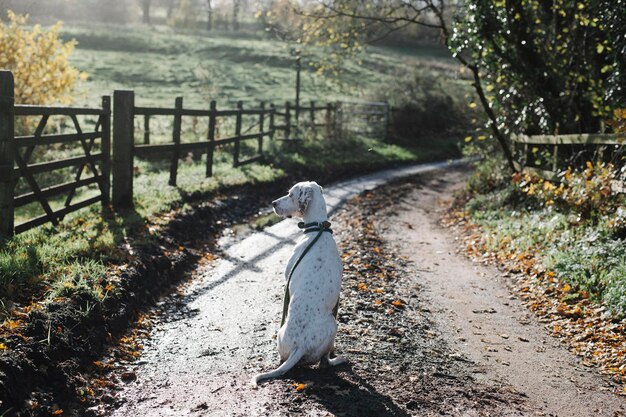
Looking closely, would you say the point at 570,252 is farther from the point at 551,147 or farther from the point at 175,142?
the point at 175,142

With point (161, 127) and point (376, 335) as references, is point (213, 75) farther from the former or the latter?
point (376, 335)

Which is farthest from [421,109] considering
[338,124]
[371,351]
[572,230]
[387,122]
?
A: [371,351]

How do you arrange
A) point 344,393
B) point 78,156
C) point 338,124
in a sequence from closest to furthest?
1. point 344,393
2. point 78,156
3. point 338,124

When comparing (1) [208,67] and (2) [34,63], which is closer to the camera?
(2) [34,63]

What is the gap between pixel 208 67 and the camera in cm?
4719

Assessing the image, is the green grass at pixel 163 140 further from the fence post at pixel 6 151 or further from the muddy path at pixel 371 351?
the muddy path at pixel 371 351

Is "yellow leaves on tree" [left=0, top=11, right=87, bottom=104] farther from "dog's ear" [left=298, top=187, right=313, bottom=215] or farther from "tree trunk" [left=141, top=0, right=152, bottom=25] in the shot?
"tree trunk" [left=141, top=0, right=152, bottom=25]

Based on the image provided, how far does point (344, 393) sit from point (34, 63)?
1405cm

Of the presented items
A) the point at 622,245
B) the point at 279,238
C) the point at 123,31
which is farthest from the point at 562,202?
the point at 123,31

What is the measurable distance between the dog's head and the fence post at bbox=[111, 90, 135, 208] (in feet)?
19.4

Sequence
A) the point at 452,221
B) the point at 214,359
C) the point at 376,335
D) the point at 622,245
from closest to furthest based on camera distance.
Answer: the point at 214,359
the point at 376,335
the point at 622,245
the point at 452,221

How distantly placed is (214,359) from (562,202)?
7.07 meters

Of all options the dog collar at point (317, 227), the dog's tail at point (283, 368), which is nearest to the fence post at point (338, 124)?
the dog collar at point (317, 227)

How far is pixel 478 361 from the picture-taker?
5.86m
